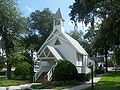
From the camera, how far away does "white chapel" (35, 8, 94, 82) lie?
44.4m

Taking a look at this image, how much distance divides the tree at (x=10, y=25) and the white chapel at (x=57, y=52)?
456cm

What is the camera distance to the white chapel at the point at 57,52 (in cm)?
4444

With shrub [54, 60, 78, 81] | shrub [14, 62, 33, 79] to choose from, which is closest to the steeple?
shrub [14, 62, 33, 79]

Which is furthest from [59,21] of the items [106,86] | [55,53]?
[106,86]

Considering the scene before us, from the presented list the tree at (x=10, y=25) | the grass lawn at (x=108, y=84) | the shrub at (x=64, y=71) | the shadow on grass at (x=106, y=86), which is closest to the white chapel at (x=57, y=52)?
the tree at (x=10, y=25)

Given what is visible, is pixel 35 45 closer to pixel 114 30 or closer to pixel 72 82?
pixel 72 82

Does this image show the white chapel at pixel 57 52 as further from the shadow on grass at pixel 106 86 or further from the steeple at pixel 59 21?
the shadow on grass at pixel 106 86

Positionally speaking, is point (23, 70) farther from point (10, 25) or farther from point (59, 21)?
point (59, 21)

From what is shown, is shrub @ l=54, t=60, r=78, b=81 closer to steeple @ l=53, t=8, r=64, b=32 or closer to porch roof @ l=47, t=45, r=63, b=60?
porch roof @ l=47, t=45, r=63, b=60

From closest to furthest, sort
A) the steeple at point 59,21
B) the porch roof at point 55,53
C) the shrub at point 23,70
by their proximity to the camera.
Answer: the shrub at point 23,70, the porch roof at point 55,53, the steeple at point 59,21

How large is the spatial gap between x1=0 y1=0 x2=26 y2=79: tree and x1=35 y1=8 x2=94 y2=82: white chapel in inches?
179

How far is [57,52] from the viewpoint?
154 feet

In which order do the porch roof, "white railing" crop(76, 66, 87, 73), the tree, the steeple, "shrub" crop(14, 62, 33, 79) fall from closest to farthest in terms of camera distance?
"shrub" crop(14, 62, 33, 79) → the porch roof → the tree → "white railing" crop(76, 66, 87, 73) → the steeple

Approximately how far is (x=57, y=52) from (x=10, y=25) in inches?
330
